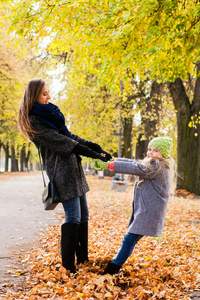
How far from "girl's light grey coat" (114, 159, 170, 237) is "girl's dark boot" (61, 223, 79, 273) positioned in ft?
1.99

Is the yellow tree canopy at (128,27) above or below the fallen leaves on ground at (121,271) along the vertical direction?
above

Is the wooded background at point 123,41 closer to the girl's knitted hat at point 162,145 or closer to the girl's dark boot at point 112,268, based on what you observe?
the girl's knitted hat at point 162,145

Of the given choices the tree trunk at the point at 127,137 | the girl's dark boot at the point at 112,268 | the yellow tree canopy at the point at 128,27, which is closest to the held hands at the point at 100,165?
the girl's dark boot at the point at 112,268

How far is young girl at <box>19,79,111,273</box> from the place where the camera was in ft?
10.1

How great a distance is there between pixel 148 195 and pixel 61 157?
100 centimetres

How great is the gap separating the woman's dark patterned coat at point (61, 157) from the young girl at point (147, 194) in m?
0.30

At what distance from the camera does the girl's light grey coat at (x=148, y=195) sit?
310 centimetres

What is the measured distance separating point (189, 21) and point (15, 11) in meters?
3.96

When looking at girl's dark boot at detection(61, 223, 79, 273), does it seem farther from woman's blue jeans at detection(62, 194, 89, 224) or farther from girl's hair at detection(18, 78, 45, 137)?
girl's hair at detection(18, 78, 45, 137)

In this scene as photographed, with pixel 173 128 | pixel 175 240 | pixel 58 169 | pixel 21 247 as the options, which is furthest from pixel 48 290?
pixel 173 128

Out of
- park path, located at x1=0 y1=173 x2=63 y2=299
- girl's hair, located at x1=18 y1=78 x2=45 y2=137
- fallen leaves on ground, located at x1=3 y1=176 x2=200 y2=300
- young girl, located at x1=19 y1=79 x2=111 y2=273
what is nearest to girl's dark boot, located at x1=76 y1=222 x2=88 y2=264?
fallen leaves on ground, located at x1=3 y1=176 x2=200 y2=300

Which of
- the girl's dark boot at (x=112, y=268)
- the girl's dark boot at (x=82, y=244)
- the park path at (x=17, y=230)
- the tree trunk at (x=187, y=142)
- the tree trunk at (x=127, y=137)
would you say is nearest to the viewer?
the girl's dark boot at (x=112, y=268)

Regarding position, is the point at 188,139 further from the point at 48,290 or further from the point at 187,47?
the point at 48,290

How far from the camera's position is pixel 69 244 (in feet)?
10.5
